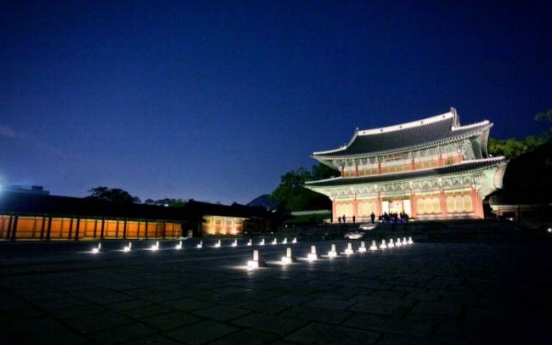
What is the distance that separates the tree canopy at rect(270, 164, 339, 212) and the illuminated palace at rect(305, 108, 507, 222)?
1330cm

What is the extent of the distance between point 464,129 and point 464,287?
2741cm

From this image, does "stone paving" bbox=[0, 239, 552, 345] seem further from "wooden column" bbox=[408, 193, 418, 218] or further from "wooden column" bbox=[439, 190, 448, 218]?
"wooden column" bbox=[408, 193, 418, 218]

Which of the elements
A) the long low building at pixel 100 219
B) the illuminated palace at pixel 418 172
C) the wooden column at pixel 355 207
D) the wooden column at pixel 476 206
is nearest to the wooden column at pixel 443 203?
the illuminated palace at pixel 418 172

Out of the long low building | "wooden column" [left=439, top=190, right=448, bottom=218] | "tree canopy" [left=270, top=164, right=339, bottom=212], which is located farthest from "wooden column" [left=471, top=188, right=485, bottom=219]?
the long low building

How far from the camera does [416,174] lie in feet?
93.7

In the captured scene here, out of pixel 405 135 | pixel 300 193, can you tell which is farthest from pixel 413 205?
pixel 300 193

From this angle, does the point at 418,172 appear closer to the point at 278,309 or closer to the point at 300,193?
the point at 300,193

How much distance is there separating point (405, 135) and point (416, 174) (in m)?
7.81

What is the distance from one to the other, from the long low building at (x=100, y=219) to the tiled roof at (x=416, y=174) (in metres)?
15.0

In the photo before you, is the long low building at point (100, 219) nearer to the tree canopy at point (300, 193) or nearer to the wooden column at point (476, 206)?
the tree canopy at point (300, 193)

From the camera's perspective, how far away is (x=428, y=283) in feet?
17.3

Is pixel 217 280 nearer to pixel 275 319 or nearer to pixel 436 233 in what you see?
pixel 275 319

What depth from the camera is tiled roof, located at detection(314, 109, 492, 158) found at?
30.5 meters

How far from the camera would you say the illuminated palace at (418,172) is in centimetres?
2669
